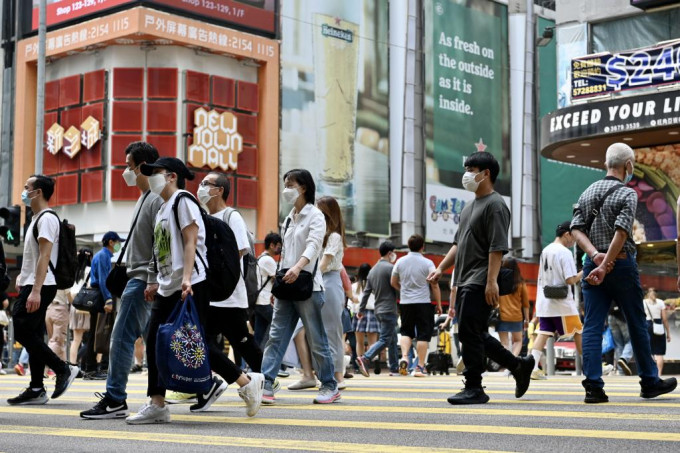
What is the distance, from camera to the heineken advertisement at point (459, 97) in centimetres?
5528

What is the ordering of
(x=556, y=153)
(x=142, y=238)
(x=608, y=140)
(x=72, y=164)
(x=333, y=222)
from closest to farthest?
(x=142, y=238) < (x=333, y=222) < (x=608, y=140) < (x=556, y=153) < (x=72, y=164)

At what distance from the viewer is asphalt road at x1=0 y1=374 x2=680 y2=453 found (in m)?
6.44

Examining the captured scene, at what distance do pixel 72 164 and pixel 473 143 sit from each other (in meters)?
20.1

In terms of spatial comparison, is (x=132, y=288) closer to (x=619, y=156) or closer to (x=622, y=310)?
(x=622, y=310)

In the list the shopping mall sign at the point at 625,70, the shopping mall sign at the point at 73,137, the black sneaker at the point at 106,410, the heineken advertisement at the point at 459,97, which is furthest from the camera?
the heineken advertisement at the point at 459,97

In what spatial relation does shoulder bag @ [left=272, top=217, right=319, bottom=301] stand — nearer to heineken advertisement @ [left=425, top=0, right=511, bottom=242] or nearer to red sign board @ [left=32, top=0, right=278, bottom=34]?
red sign board @ [left=32, top=0, right=278, bottom=34]

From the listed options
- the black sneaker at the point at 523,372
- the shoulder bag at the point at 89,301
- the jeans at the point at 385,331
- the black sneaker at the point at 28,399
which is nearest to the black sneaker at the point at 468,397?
the black sneaker at the point at 523,372

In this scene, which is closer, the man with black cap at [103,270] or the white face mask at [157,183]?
the white face mask at [157,183]

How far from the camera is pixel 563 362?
26250 mm

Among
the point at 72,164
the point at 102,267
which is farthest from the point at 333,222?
the point at 72,164

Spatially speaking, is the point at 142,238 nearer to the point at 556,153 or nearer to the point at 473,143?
the point at 556,153

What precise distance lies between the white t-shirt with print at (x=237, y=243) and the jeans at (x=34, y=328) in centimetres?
138

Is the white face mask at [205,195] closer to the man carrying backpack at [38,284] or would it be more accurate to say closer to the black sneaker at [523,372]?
the man carrying backpack at [38,284]

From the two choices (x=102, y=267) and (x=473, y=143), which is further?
(x=473, y=143)
